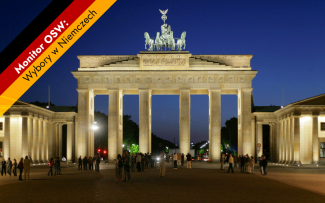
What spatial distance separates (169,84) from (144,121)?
7.90m

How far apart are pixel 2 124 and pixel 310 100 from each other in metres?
48.9

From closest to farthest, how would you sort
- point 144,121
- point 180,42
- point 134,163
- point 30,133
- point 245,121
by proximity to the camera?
point 134,163
point 30,133
point 245,121
point 144,121
point 180,42

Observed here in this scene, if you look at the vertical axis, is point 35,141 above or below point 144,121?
below

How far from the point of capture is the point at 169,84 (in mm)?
73250

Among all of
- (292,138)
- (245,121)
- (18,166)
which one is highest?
(245,121)

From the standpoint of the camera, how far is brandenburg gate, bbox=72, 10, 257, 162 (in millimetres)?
72312

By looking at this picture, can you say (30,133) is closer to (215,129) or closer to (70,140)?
(70,140)

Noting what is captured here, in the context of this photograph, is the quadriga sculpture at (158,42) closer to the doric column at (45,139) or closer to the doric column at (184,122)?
the doric column at (184,122)

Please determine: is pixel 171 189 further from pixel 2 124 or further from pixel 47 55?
pixel 2 124

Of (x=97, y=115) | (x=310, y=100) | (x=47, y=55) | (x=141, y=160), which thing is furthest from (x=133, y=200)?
(x=97, y=115)

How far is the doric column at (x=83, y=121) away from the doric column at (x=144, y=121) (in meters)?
9.51

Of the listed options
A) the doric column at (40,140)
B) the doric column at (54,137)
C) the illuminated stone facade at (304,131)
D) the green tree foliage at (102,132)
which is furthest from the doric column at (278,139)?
the green tree foliage at (102,132)

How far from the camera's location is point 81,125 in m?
73.1

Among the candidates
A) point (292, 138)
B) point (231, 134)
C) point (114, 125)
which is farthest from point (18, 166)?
point (231, 134)
